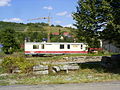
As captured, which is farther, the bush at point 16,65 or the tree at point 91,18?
the bush at point 16,65

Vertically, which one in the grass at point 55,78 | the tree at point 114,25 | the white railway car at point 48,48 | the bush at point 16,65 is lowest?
the grass at point 55,78

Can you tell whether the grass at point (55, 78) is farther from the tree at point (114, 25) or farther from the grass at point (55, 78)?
the tree at point (114, 25)

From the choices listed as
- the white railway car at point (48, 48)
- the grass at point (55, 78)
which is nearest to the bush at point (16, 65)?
the grass at point (55, 78)

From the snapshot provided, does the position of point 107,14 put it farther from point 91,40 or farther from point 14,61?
point 14,61

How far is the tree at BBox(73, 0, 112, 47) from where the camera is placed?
1119 cm

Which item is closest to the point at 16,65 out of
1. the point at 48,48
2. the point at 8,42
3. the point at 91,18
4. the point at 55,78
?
the point at 55,78

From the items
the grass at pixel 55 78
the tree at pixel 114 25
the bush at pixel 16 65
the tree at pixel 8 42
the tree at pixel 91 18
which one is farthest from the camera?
the tree at pixel 8 42

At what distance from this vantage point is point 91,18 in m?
11.5

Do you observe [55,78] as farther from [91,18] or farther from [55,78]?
[91,18]

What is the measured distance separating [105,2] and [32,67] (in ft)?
18.7

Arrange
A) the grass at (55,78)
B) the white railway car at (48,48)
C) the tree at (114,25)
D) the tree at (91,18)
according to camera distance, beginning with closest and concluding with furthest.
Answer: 1. the grass at (55,78)
2. the tree at (114,25)
3. the tree at (91,18)
4. the white railway car at (48,48)

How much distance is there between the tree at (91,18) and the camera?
11.2 m

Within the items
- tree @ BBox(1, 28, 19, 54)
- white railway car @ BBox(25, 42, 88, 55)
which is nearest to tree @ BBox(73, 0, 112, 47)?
white railway car @ BBox(25, 42, 88, 55)

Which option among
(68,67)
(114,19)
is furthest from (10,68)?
(114,19)
